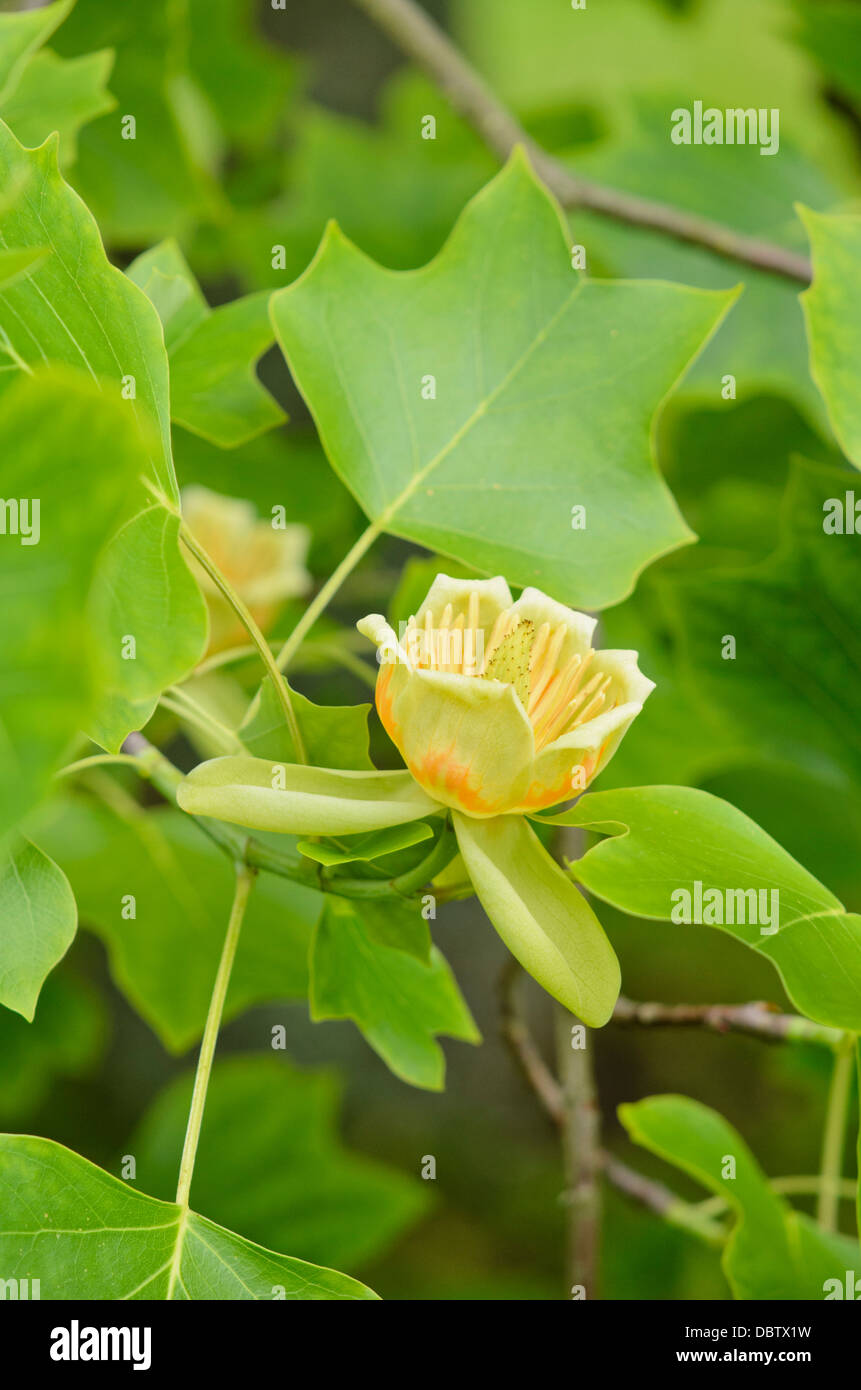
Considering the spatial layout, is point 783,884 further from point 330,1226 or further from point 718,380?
point 330,1226

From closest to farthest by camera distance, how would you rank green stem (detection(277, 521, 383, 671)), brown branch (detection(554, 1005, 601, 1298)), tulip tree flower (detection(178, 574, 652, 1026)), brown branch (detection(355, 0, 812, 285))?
tulip tree flower (detection(178, 574, 652, 1026)) → green stem (detection(277, 521, 383, 671)) → brown branch (detection(554, 1005, 601, 1298)) → brown branch (detection(355, 0, 812, 285))

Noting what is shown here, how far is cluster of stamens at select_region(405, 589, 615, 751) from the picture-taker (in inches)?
18.3

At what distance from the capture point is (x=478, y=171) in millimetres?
1212

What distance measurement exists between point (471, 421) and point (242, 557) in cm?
36

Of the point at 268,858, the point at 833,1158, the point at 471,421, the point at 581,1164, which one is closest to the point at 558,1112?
the point at 581,1164

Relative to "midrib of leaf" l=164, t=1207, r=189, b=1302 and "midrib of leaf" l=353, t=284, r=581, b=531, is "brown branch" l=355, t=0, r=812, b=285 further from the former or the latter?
"midrib of leaf" l=164, t=1207, r=189, b=1302

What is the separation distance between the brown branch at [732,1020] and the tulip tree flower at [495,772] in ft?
0.64

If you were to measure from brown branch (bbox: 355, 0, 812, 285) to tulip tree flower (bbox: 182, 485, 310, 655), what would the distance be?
325 mm

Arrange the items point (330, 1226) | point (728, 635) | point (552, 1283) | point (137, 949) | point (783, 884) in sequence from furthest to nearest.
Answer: point (552, 1283) < point (330, 1226) < point (137, 949) < point (728, 635) < point (783, 884)

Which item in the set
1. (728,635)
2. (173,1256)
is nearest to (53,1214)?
(173,1256)

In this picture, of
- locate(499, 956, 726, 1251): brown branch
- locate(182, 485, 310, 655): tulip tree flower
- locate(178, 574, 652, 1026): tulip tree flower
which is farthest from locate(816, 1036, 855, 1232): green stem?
locate(182, 485, 310, 655): tulip tree flower

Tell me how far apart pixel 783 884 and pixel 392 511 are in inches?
10.3

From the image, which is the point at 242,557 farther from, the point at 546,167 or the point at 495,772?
the point at 495,772

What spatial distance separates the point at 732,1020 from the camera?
608 millimetres
